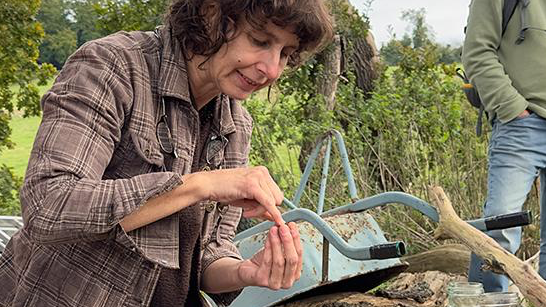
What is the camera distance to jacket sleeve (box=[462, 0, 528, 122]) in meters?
4.32

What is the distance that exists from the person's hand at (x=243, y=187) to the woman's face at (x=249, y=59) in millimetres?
286

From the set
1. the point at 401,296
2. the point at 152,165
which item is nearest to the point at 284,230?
the point at 152,165

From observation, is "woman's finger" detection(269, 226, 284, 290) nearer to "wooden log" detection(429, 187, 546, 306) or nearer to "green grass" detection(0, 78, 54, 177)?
"wooden log" detection(429, 187, 546, 306)

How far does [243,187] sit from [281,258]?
250 millimetres

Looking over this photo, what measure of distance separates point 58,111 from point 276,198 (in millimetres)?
511

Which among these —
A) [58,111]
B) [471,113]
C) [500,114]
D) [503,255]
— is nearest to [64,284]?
[58,111]

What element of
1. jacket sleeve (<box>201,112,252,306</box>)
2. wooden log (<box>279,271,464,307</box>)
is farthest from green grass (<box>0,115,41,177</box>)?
jacket sleeve (<box>201,112,252,306</box>)

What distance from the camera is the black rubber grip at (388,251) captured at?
240 centimetres

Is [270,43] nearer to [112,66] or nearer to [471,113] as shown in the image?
[112,66]

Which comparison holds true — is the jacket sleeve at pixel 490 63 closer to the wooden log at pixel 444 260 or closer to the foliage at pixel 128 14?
the wooden log at pixel 444 260

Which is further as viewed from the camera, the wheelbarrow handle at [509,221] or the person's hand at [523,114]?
the person's hand at [523,114]

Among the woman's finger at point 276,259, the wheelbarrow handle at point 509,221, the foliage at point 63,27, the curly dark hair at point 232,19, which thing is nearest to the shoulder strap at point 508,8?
the wheelbarrow handle at point 509,221

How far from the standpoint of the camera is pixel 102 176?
2080 millimetres

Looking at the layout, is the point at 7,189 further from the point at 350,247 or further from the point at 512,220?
the point at 512,220
